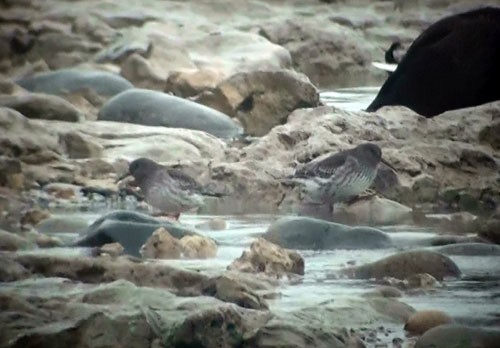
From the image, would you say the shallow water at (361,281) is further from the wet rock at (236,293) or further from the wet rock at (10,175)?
the wet rock at (10,175)

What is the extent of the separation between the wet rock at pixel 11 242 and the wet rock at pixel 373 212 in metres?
2.03

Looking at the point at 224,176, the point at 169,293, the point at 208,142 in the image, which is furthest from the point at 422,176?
the point at 169,293

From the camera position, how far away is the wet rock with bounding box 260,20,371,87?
1742 cm

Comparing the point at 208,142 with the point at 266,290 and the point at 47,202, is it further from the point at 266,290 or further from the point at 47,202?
the point at 266,290

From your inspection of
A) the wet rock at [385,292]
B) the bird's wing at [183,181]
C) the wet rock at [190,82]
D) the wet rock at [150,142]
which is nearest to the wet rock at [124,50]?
the wet rock at [190,82]

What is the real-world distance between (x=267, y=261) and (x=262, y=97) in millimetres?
5789

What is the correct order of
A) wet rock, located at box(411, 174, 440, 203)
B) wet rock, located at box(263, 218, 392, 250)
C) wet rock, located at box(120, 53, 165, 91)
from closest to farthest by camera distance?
wet rock, located at box(263, 218, 392, 250) → wet rock, located at box(411, 174, 440, 203) → wet rock, located at box(120, 53, 165, 91)

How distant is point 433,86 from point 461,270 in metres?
5.55

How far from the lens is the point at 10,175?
871 cm

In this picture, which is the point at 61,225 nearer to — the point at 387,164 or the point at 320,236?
the point at 320,236

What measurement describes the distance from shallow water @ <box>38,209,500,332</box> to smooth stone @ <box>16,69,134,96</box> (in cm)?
505

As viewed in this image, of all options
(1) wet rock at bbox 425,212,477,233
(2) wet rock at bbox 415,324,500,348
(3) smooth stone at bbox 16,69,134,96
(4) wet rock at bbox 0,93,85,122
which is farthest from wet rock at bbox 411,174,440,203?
(3) smooth stone at bbox 16,69,134,96

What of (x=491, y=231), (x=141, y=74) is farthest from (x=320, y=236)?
(x=141, y=74)

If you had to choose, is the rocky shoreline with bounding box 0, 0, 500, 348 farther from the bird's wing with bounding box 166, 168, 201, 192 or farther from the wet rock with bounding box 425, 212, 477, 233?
the bird's wing with bounding box 166, 168, 201, 192
